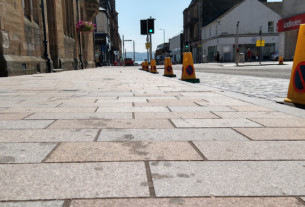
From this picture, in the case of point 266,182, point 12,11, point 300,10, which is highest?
point 300,10

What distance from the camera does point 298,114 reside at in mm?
3844

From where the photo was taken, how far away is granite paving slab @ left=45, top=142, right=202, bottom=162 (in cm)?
221

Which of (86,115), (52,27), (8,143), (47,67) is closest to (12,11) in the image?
(47,67)

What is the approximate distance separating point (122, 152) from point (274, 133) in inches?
62.6

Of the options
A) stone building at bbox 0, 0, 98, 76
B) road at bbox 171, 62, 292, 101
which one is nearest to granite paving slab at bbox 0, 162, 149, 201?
road at bbox 171, 62, 292, 101

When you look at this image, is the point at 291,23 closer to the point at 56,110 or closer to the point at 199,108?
the point at 199,108

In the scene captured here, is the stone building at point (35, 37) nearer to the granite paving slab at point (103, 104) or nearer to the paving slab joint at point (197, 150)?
the granite paving slab at point (103, 104)

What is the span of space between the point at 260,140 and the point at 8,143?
2.30m

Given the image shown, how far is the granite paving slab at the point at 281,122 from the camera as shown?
10.8ft

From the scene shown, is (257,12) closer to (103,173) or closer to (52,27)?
(52,27)

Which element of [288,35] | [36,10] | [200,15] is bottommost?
[288,35]

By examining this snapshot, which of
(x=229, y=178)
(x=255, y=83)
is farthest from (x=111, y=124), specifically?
(x=255, y=83)

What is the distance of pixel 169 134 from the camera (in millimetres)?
2938

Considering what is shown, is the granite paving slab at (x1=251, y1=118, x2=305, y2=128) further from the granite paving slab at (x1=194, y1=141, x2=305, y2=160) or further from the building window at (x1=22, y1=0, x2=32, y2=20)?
the building window at (x1=22, y1=0, x2=32, y2=20)
